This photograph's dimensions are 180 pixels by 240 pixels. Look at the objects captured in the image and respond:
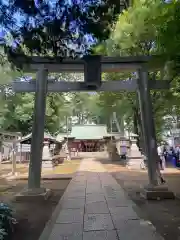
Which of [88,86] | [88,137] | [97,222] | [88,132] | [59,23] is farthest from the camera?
[88,132]

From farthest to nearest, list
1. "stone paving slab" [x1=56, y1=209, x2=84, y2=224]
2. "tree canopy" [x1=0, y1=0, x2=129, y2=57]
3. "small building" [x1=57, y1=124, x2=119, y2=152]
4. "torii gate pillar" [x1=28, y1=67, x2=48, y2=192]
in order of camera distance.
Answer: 1. "small building" [x1=57, y1=124, x2=119, y2=152]
2. "torii gate pillar" [x1=28, y1=67, x2=48, y2=192]
3. "stone paving slab" [x1=56, y1=209, x2=84, y2=224]
4. "tree canopy" [x1=0, y1=0, x2=129, y2=57]

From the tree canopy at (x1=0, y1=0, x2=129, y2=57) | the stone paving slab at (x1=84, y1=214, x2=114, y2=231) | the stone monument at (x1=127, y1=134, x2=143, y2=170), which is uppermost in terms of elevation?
the tree canopy at (x1=0, y1=0, x2=129, y2=57)

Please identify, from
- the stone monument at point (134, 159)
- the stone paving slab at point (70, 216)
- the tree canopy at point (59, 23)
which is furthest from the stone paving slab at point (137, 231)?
the stone monument at point (134, 159)

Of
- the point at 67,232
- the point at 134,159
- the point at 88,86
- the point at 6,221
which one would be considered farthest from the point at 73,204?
the point at 134,159

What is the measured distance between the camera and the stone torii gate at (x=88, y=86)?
345 inches

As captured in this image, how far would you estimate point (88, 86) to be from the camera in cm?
943

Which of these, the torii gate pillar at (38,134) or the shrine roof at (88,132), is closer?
the torii gate pillar at (38,134)

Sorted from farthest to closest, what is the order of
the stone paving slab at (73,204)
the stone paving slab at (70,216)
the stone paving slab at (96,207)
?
the stone paving slab at (73,204) < the stone paving slab at (96,207) < the stone paving slab at (70,216)

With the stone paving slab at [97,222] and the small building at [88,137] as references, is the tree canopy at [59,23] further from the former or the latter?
the small building at [88,137]

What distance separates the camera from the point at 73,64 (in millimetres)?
9148

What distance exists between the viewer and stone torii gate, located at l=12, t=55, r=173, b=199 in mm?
8758

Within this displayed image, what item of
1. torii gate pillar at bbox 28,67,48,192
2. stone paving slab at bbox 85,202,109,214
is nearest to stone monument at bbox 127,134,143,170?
torii gate pillar at bbox 28,67,48,192

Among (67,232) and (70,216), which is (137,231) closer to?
(67,232)

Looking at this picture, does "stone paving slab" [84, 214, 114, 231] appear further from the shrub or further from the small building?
the small building
